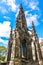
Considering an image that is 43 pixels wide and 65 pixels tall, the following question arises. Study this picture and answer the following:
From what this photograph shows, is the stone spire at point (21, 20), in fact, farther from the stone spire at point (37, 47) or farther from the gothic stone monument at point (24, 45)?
the stone spire at point (37, 47)

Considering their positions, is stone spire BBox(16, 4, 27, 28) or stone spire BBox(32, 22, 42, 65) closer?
stone spire BBox(32, 22, 42, 65)

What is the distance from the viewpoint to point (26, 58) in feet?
86.8

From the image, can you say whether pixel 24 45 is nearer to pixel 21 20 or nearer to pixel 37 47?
pixel 37 47

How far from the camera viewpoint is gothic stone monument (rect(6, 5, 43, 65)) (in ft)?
83.4

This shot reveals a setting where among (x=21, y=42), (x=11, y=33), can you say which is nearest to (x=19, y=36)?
(x=21, y=42)

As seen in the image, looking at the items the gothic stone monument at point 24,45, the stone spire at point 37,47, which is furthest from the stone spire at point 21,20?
the stone spire at point 37,47

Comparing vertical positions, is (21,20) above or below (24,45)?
above

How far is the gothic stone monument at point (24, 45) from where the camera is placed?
83.4ft

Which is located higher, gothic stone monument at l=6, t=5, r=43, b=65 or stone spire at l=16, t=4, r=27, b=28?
stone spire at l=16, t=4, r=27, b=28

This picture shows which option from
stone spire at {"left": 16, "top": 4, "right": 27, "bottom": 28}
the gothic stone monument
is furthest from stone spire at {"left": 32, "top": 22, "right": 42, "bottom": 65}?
stone spire at {"left": 16, "top": 4, "right": 27, "bottom": 28}

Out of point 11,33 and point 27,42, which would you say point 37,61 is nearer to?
point 27,42

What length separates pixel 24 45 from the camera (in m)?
27.6

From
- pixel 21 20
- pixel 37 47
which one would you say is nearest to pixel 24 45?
pixel 37 47

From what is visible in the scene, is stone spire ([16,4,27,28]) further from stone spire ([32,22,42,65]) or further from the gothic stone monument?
stone spire ([32,22,42,65])
